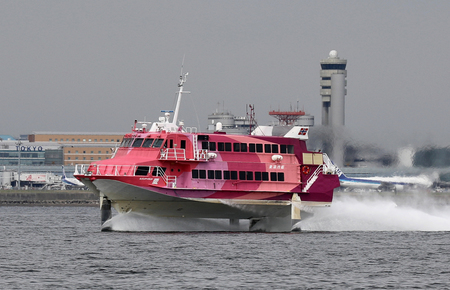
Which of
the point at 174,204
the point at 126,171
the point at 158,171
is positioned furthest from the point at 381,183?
the point at 126,171

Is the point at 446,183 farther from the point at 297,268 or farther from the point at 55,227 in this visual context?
the point at 297,268

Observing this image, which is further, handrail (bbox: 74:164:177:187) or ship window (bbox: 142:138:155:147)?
ship window (bbox: 142:138:155:147)

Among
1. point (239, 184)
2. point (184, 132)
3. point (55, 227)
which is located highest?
point (184, 132)

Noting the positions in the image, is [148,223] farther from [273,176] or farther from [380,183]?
[380,183]

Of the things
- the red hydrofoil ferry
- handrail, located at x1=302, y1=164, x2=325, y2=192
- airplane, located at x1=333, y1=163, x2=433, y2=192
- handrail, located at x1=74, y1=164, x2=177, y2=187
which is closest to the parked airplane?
airplane, located at x1=333, y1=163, x2=433, y2=192

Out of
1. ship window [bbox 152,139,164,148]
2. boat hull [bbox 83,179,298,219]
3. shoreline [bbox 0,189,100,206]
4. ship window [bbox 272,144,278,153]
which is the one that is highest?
ship window [bbox 152,139,164,148]

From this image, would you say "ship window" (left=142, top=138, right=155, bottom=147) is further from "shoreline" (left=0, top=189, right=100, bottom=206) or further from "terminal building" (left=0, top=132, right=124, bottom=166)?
"terminal building" (left=0, top=132, right=124, bottom=166)

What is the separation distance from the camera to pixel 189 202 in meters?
47.8

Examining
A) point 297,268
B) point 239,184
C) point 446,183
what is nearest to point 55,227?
point 239,184

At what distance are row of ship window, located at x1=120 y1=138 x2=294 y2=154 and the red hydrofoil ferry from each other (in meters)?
0.06

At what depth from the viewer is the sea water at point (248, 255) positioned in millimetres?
31750

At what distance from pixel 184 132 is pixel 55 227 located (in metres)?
14.9

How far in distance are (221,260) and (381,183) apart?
74.5 meters

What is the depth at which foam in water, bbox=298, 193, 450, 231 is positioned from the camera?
5378cm
